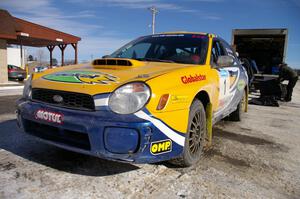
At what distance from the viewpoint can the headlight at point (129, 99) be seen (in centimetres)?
213

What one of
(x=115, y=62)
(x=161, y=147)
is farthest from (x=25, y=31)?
(x=161, y=147)

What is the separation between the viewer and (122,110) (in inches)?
83.7

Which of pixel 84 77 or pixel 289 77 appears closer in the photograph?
pixel 84 77

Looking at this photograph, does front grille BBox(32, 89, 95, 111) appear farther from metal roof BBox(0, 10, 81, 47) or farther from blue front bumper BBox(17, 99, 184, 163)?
metal roof BBox(0, 10, 81, 47)

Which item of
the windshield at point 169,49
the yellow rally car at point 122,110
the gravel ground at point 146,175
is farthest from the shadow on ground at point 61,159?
the windshield at point 169,49

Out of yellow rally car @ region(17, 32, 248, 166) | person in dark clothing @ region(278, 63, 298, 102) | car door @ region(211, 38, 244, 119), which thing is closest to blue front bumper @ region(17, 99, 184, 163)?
yellow rally car @ region(17, 32, 248, 166)

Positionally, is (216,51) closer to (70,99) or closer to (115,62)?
(115,62)

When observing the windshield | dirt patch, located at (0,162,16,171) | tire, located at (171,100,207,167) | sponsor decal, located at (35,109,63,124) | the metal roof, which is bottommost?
dirt patch, located at (0,162,16,171)

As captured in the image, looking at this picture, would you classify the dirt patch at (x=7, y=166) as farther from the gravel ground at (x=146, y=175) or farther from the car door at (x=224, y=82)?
the car door at (x=224, y=82)

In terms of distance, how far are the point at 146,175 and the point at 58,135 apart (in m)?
0.93

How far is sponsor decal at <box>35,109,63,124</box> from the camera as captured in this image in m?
2.28

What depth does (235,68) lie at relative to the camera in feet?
14.9

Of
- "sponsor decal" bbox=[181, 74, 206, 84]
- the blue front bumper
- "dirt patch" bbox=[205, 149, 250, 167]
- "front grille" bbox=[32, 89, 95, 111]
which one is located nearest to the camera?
the blue front bumper

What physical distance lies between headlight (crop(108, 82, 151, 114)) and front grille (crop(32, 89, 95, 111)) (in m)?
0.20
